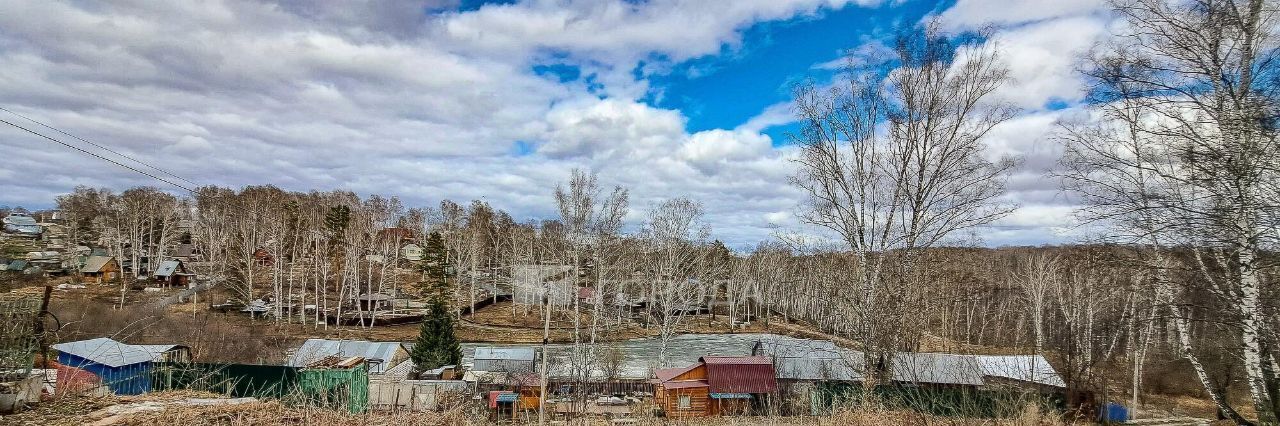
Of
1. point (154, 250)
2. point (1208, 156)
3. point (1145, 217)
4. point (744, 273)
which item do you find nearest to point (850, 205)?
point (1145, 217)

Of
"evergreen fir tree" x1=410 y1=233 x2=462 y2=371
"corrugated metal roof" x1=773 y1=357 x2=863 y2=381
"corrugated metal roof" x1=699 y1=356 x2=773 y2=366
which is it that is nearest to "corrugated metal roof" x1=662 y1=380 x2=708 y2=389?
"corrugated metal roof" x1=699 y1=356 x2=773 y2=366

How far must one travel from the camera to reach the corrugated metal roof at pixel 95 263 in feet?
149

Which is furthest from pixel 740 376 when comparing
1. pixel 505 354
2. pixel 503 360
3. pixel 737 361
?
pixel 505 354

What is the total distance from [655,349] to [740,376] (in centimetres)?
1727

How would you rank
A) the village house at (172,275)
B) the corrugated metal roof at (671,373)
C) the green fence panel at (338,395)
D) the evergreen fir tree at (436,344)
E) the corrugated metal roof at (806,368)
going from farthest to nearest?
1. the village house at (172,275)
2. the evergreen fir tree at (436,344)
3. the corrugated metal roof at (806,368)
4. the corrugated metal roof at (671,373)
5. the green fence panel at (338,395)

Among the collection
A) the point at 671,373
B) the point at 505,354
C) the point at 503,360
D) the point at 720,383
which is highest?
the point at 671,373

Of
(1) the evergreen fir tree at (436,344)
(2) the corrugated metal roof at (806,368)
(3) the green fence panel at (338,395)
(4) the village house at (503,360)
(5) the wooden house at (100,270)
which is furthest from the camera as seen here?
(5) the wooden house at (100,270)

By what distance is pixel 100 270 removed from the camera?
45.7 meters

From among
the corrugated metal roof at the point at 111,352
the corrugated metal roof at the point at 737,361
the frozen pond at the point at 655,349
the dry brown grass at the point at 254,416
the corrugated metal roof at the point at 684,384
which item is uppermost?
the dry brown grass at the point at 254,416

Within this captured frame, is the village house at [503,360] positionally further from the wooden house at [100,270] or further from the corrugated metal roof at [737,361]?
the wooden house at [100,270]

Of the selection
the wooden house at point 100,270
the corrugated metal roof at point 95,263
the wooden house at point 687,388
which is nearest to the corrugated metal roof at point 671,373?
the wooden house at point 687,388

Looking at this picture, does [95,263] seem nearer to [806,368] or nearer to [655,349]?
[655,349]

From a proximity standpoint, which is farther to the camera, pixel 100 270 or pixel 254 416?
pixel 100 270

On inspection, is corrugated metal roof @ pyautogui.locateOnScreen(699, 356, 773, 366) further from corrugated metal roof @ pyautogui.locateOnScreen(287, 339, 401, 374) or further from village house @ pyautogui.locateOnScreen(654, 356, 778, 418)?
corrugated metal roof @ pyautogui.locateOnScreen(287, 339, 401, 374)
